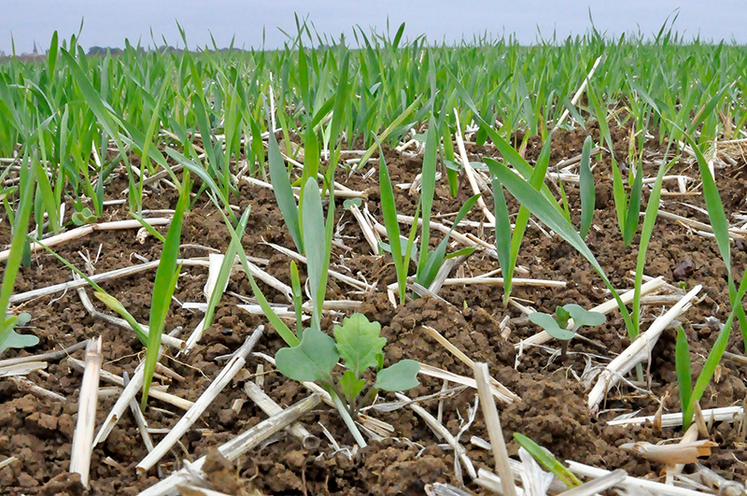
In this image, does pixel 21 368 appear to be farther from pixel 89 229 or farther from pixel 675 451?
pixel 675 451

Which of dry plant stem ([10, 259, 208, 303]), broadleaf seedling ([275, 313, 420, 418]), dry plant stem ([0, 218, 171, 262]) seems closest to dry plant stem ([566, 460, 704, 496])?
broadleaf seedling ([275, 313, 420, 418])

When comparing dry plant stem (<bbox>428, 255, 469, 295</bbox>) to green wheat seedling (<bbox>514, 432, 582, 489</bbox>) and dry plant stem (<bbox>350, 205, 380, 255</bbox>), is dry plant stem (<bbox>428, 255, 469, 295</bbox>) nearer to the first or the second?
dry plant stem (<bbox>350, 205, 380, 255</bbox>)

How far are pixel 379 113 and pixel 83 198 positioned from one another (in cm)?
86

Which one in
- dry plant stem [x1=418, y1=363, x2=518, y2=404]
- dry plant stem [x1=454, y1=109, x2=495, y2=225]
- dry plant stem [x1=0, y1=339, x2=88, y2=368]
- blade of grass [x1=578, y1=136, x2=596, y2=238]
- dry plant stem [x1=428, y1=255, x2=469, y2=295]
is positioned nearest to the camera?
dry plant stem [x1=418, y1=363, x2=518, y2=404]

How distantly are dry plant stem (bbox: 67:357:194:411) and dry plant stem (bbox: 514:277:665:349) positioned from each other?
0.46 meters

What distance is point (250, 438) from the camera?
26.5 inches

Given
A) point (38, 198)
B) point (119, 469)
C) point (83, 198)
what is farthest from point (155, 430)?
point (83, 198)

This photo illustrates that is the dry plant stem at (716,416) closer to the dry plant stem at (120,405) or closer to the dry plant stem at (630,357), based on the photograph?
the dry plant stem at (630,357)

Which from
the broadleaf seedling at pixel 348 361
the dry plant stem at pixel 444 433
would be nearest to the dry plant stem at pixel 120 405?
the broadleaf seedling at pixel 348 361

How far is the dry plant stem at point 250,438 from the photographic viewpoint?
1.97 ft

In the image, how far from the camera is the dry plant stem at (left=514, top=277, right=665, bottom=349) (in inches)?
34.8

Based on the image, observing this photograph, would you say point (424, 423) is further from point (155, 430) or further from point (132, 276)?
point (132, 276)

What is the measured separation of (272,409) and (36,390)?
31cm

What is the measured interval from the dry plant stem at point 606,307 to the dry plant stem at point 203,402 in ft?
1.25
